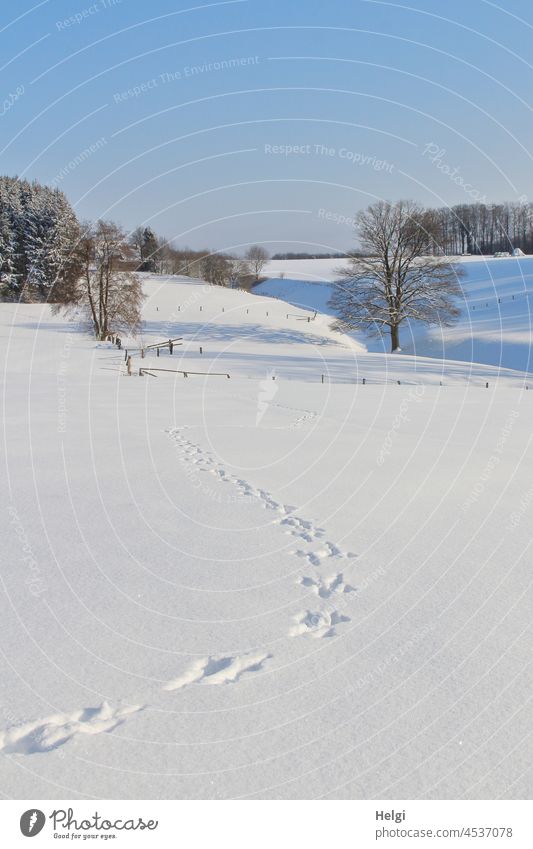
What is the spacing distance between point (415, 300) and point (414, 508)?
38376 millimetres

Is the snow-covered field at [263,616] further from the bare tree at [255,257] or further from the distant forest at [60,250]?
the bare tree at [255,257]

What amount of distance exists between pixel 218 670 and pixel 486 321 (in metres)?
56.0

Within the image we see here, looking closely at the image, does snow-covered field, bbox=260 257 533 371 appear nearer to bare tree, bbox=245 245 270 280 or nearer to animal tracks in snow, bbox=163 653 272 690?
bare tree, bbox=245 245 270 280

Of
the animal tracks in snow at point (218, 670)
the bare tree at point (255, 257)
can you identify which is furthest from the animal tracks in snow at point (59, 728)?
the bare tree at point (255, 257)

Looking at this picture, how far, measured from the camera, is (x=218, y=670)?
14.1 ft

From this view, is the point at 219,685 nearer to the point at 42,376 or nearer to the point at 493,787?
the point at 493,787

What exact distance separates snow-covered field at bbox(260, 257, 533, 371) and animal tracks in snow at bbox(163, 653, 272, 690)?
42012 mm

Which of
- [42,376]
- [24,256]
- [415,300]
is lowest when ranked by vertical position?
[42,376]

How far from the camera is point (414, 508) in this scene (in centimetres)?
816

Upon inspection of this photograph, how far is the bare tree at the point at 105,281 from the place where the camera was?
40.4m

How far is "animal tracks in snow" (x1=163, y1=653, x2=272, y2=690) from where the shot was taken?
4.15 m

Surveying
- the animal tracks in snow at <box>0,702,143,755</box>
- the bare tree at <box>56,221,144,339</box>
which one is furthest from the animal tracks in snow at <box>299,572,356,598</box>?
the bare tree at <box>56,221,144,339</box>

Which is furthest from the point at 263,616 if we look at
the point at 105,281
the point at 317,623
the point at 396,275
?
the point at 396,275
